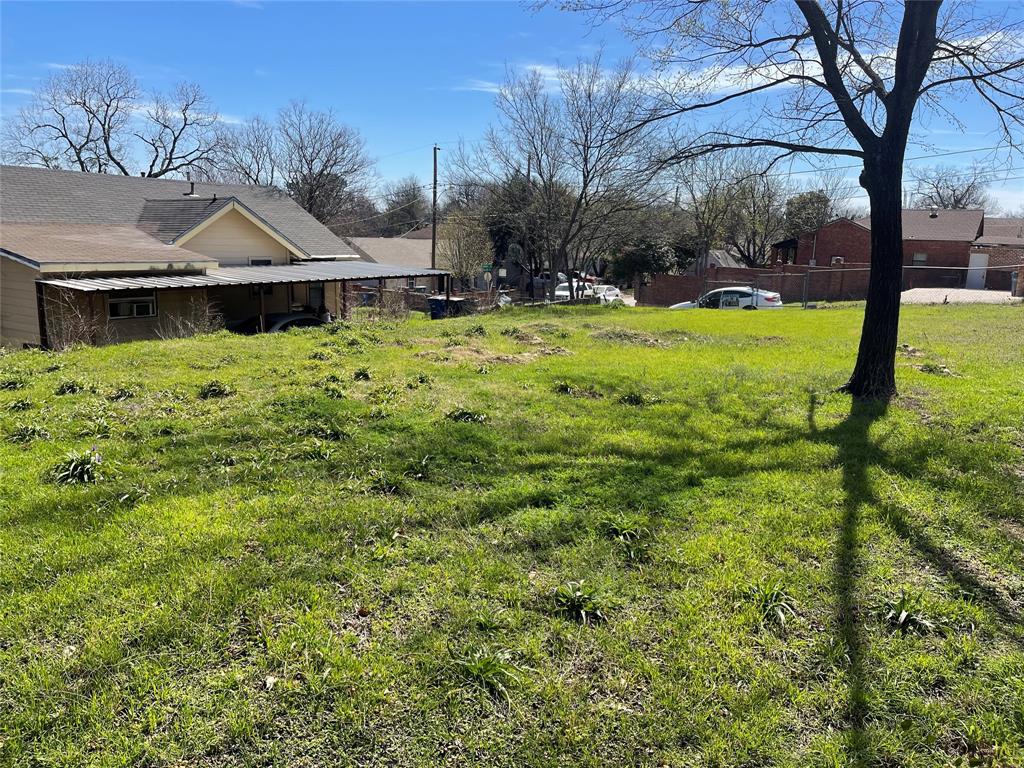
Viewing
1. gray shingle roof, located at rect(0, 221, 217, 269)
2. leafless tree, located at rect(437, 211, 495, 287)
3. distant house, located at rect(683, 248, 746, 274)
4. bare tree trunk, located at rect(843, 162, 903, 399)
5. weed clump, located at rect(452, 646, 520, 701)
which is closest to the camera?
weed clump, located at rect(452, 646, 520, 701)

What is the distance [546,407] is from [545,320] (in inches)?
458

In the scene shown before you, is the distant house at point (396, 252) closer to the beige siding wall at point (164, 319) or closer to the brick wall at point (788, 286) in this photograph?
the brick wall at point (788, 286)

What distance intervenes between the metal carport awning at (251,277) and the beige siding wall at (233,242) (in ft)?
2.14

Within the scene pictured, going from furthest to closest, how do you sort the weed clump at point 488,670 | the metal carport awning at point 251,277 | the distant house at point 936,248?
1. the distant house at point 936,248
2. the metal carport awning at point 251,277
3. the weed clump at point 488,670

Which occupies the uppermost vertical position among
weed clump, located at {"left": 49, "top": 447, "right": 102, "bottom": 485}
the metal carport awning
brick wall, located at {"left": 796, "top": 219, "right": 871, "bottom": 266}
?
brick wall, located at {"left": 796, "top": 219, "right": 871, "bottom": 266}

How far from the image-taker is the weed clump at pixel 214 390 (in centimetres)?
795

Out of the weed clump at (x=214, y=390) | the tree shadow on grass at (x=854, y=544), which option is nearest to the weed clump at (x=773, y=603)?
the tree shadow on grass at (x=854, y=544)

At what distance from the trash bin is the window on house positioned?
1016 centimetres

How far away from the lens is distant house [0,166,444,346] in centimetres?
1535

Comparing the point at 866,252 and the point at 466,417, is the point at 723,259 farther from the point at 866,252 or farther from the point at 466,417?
the point at 466,417

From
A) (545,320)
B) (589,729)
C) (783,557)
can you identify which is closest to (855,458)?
(783,557)

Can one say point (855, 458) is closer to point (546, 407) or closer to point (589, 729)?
point (546, 407)

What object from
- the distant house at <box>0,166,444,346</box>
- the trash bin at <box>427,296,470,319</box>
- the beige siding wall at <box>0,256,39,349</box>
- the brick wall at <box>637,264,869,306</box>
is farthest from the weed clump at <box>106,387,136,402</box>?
the brick wall at <box>637,264,869,306</box>

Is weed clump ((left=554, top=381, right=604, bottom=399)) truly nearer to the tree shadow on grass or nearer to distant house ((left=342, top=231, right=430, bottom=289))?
the tree shadow on grass
